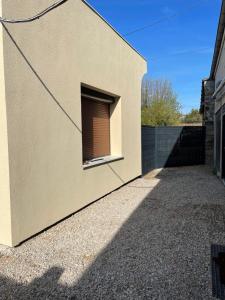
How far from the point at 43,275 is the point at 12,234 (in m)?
0.87

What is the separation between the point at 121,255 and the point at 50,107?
250 centimetres

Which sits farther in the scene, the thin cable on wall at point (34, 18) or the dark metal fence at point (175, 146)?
the dark metal fence at point (175, 146)

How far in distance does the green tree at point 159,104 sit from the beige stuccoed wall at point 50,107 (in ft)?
42.4

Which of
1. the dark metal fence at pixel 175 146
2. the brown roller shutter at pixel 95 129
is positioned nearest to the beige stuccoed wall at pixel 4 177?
the brown roller shutter at pixel 95 129

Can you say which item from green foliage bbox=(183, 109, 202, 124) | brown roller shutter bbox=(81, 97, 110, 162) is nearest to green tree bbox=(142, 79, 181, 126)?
green foliage bbox=(183, 109, 202, 124)

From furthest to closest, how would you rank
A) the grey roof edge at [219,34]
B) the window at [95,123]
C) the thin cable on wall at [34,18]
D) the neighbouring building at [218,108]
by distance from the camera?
the neighbouring building at [218,108], the grey roof edge at [219,34], the window at [95,123], the thin cable on wall at [34,18]

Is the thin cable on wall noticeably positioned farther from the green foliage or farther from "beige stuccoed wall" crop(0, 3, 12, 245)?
the green foliage

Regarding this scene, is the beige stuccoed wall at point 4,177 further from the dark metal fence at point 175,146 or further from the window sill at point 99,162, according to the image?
the dark metal fence at point 175,146

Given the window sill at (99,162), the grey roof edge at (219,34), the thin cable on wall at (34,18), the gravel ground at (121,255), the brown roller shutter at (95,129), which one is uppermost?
the grey roof edge at (219,34)

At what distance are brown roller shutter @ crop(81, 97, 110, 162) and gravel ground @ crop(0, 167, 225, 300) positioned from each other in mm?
1384

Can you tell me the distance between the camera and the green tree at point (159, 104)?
19.1 metres

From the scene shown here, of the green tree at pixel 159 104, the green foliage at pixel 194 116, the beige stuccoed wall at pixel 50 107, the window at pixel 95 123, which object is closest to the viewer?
the beige stuccoed wall at pixel 50 107

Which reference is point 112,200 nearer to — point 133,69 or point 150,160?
point 133,69

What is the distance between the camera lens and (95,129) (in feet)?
21.4
